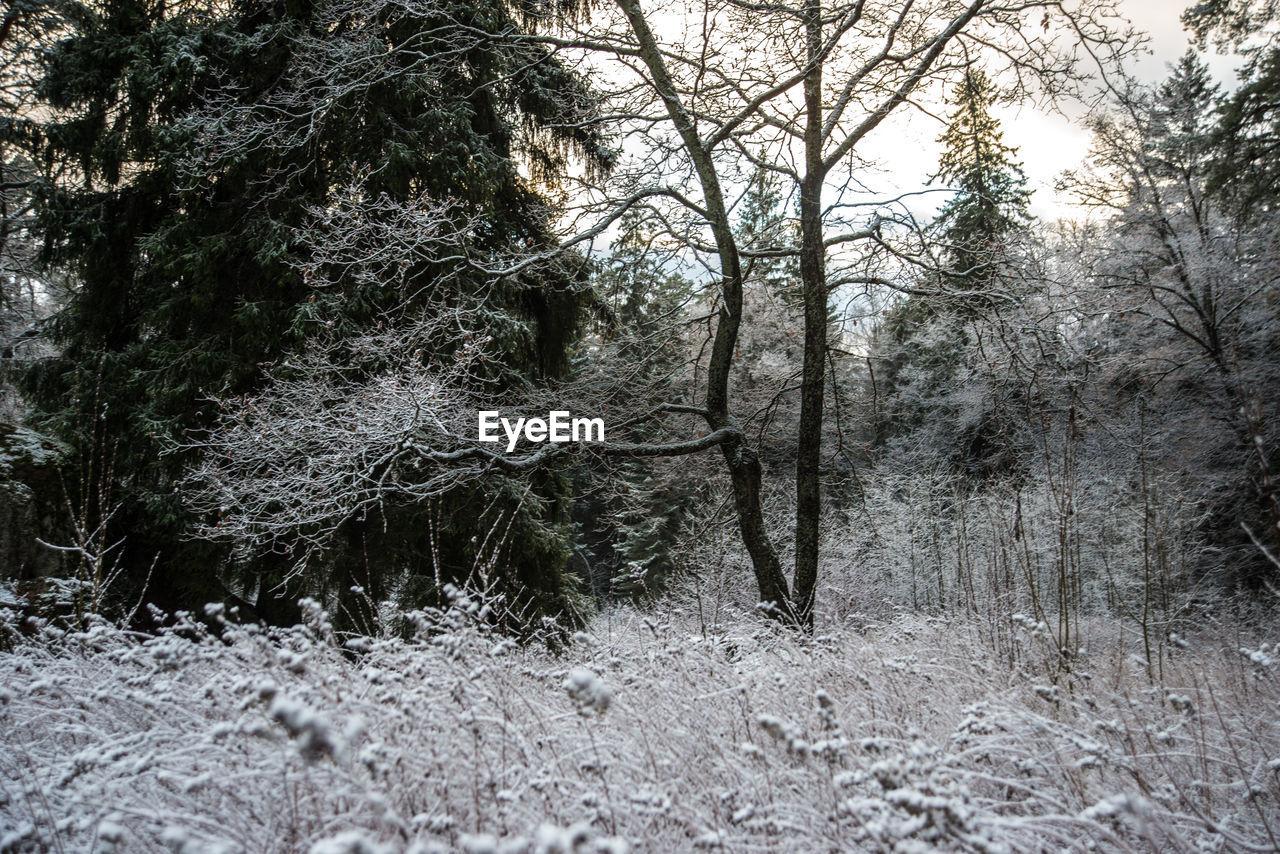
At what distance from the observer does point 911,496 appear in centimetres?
1452

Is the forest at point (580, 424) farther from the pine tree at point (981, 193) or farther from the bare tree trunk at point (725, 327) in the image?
the pine tree at point (981, 193)

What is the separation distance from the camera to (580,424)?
702cm

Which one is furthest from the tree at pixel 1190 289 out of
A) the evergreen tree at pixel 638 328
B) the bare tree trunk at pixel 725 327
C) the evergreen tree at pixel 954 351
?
the evergreen tree at pixel 638 328

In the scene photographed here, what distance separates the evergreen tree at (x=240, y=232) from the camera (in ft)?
24.9

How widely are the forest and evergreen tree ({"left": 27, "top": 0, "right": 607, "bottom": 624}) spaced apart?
0.21 ft

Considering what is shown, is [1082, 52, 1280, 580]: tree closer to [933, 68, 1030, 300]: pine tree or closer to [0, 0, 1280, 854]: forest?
[0, 0, 1280, 854]: forest

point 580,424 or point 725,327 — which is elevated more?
point 725,327

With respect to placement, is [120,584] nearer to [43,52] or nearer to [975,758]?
[43,52]

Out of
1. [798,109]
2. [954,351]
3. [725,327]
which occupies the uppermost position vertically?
[798,109]

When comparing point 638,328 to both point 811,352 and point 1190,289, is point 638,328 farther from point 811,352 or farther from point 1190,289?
point 1190,289

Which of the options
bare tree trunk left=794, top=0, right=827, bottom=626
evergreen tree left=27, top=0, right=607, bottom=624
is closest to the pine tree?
bare tree trunk left=794, top=0, right=827, bottom=626

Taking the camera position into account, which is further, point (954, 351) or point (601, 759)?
point (954, 351)

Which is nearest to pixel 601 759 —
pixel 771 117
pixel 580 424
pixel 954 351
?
pixel 580 424

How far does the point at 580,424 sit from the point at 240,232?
4923mm
